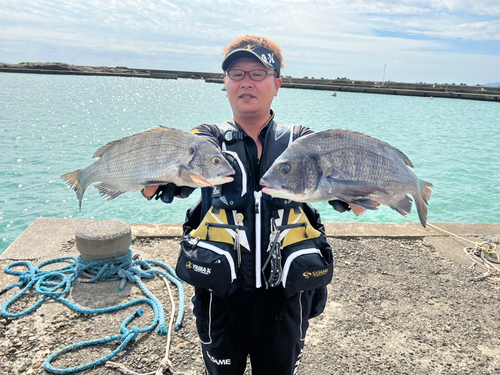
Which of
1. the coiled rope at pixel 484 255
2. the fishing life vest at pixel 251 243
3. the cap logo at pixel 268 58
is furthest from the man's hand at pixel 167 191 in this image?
the coiled rope at pixel 484 255

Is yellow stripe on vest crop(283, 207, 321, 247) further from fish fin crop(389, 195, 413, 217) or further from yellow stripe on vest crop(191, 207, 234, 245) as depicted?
fish fin crop(389, 195, 413, 217)

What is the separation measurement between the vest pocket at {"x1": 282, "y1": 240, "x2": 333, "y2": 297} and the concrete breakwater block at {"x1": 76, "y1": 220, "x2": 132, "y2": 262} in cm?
303

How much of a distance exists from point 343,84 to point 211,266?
87.2 metres

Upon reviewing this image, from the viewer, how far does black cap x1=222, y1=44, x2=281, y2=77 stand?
2.17 meters

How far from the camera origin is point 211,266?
6.43 feet

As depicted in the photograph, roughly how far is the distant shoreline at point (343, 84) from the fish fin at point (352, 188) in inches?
2760

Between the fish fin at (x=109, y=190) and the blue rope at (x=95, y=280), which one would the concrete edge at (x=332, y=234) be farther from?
the fish fin at (x=109, y=190)

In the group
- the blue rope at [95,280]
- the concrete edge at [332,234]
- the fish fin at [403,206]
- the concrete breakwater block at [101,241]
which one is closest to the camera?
the fish fin at [403,206]

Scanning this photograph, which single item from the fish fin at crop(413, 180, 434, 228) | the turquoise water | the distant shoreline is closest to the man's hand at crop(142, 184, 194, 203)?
the fish fin at crop(413, 180, 434, 228)

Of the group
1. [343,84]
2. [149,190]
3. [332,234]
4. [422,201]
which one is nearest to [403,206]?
[422,201]

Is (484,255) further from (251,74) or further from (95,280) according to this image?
(95,280)

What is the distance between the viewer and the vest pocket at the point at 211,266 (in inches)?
76.4

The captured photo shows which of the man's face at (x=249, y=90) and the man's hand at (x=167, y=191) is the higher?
the man's face at (x=249, y=90)

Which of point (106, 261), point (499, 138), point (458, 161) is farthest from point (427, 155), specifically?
point (106, 261)
